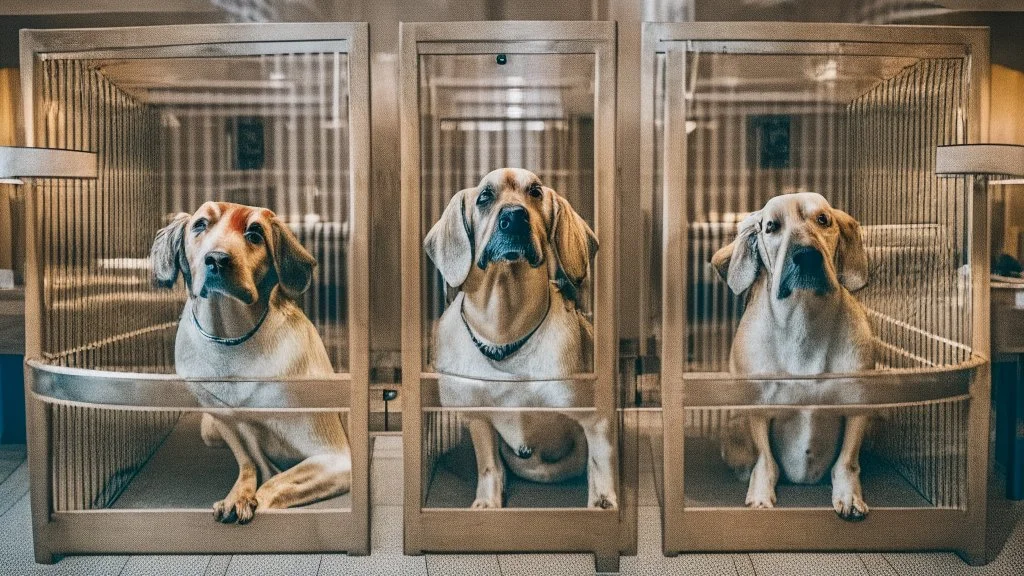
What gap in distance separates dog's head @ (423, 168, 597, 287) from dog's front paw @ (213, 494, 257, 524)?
0.89 meters

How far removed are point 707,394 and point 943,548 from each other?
2.82 ft

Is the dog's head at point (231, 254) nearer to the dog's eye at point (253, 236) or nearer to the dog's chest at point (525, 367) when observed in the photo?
the dog's eye at point (253, 236)

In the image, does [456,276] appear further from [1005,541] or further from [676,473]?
[1005,541]

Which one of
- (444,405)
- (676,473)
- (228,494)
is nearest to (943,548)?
(676,473)

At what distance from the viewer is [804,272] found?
2.10m

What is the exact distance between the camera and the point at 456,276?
7.02 ft

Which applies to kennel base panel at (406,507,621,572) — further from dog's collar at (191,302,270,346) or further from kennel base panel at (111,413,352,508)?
dog's collar at (191,302,270,346)

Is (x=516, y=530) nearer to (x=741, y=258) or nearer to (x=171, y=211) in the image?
(x=741, y=258)

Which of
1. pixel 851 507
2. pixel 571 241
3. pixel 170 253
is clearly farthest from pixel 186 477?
pixel 851 507

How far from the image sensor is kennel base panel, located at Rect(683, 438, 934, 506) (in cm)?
223

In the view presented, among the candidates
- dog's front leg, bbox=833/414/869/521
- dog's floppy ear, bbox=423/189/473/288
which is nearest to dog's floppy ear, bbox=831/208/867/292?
dog's front leg, bbox=833/414/869/521

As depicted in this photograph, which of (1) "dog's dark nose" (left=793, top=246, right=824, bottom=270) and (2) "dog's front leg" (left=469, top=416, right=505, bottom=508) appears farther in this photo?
(2) "dog's front leg" (left=469, top=416, right=505, bottom=508)

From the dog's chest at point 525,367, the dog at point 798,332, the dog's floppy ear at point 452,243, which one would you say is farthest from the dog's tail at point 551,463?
the dog's floppy ear at point 452,243

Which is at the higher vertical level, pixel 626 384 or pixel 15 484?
pixel 626 384
